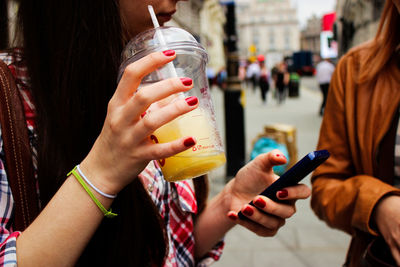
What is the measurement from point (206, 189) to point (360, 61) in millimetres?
837

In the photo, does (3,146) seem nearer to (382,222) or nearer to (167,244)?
(167,244)

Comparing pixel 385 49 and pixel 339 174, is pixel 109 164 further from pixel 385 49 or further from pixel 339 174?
pixel 385 49

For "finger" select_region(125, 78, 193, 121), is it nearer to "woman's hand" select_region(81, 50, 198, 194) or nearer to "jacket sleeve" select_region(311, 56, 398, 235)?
"woman's hand" select_region(81, 50, 198, 194)

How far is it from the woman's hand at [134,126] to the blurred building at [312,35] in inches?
4255

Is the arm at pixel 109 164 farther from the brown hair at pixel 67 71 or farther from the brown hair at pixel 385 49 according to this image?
the brown hair at pixel 385 49

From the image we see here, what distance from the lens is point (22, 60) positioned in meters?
1.05

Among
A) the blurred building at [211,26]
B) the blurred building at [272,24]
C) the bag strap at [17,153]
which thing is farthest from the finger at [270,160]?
the blurred building at [272,24]

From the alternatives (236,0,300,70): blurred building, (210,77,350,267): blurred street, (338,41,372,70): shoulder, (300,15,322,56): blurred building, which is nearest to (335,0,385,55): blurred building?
(210,77,350,267): blurred street

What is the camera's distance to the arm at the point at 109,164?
73cm

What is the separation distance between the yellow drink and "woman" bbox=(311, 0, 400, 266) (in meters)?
0.70

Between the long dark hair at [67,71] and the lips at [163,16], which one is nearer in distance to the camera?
the long dark hair at [67,71]

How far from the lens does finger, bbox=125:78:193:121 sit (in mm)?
708

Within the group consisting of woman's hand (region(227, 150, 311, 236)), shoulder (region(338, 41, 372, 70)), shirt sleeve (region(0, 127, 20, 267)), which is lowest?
woman's hand (region(227, 150, 311, 236))

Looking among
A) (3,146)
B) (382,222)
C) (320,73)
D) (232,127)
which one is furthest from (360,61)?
(320,73)
